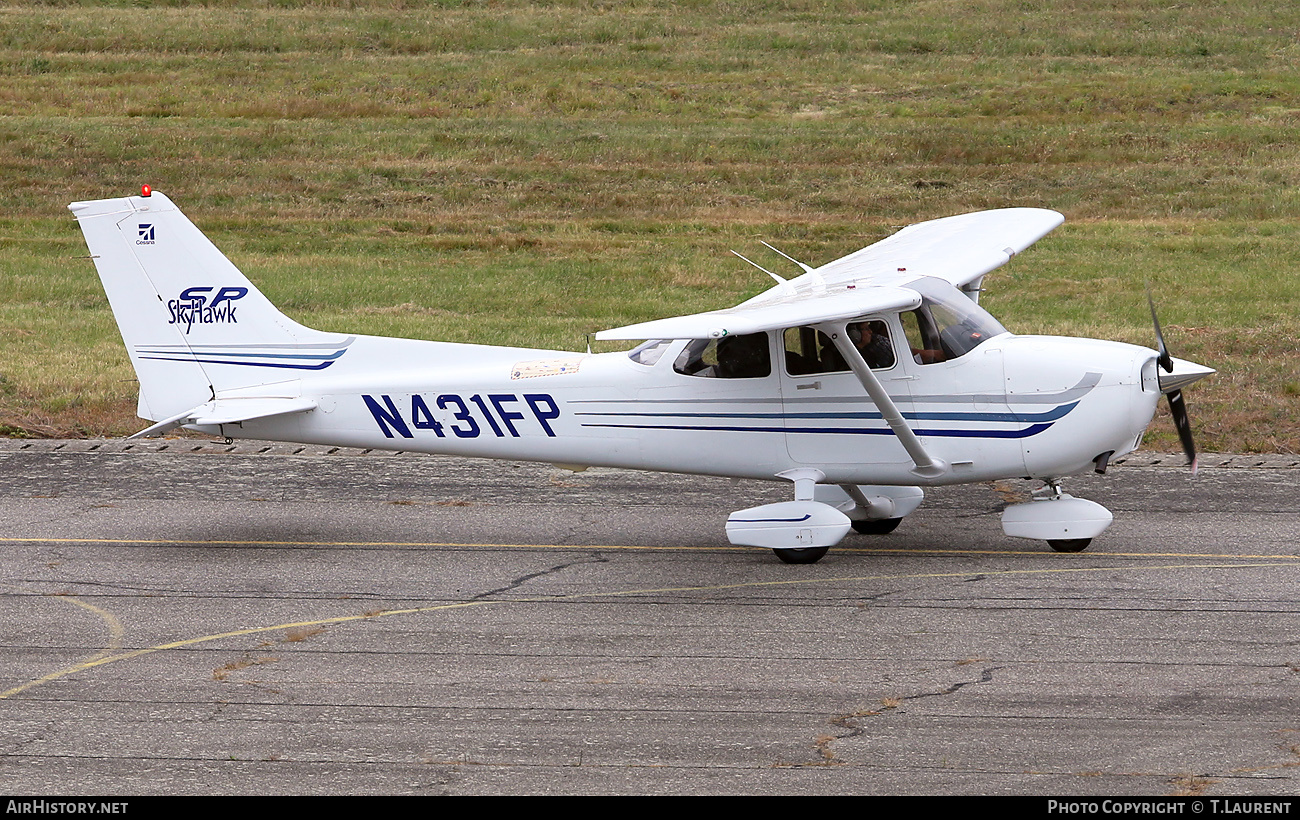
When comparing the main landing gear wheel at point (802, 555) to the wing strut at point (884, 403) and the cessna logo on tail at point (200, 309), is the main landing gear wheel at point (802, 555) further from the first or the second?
the cessna logo on tail at point (200, 309)

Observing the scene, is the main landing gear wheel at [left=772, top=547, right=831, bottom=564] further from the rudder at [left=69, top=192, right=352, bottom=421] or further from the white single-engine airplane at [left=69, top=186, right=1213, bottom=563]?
the rudder at [left=69, top=192, right=352, bottom=421]

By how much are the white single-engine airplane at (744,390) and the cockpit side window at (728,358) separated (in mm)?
15

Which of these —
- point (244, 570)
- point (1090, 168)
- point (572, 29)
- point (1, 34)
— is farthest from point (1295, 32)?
point (244, 570)

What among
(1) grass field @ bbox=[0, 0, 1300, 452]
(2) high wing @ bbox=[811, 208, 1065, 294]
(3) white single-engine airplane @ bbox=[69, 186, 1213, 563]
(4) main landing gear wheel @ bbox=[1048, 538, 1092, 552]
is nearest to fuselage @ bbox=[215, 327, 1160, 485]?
(3) white single-engine airplane @ bbox=[69, 186, 1213, 563]

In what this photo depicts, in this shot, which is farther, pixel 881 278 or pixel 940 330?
pixel 881 278

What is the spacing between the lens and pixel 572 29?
55.0m

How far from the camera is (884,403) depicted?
33.9ft

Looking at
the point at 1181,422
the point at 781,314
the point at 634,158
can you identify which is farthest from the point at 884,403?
the point at 634,158

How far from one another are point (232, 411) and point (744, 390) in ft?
12.9

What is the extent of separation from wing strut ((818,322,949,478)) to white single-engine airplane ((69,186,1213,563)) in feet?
0.05

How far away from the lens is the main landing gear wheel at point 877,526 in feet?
38.2

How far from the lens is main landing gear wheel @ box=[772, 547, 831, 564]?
10.7 m

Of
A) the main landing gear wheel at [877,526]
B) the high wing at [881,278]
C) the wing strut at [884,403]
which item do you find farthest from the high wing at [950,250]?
the main landing gear wheel at [877,526]

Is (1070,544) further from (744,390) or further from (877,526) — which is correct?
(744,390)
